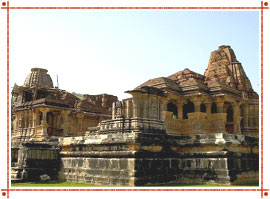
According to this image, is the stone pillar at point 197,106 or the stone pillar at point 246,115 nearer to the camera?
the stone pillar at point 197,106

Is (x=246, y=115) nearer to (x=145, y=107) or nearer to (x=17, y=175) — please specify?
(x=145, y=107)

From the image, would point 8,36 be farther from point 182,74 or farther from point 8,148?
point 182,74

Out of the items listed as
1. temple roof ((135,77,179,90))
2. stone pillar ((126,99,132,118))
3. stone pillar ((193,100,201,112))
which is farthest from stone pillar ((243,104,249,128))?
stone pillar ((126,99,132,118))

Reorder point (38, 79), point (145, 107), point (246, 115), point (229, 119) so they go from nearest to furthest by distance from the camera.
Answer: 1. point (145, 107)
2. point (229, 119)
3. point (246, 115)
4. point (38, 79)

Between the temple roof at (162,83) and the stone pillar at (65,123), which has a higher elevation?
the temple roof at (162,83)

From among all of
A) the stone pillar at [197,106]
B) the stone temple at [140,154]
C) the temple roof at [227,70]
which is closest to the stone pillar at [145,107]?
the stone temple at [140,154]

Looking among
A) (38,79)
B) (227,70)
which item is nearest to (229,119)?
(227,70)

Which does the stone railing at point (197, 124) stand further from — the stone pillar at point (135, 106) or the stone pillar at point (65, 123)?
the stone pillar at point (65, 123)

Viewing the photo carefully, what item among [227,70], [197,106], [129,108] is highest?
[227,70]

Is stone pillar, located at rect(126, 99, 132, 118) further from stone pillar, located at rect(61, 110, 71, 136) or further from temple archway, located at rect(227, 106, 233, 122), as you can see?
temple archway, located at rect(227, 106, 233, 122)

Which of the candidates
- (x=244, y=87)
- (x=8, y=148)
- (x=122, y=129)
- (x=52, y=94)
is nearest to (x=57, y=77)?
(x=52, y=94)

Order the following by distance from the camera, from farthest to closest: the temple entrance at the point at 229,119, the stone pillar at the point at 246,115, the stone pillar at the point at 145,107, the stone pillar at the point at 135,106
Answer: the stone pillar at the point at 246,115, the temple entrance at the point at 229,119, the stone pillar at the point at 145,107, the stone pillar at the point at 135,106

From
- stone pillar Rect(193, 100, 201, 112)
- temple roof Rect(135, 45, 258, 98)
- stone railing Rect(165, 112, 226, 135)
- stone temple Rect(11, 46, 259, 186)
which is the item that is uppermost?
temple roof Rect(135, 45, 258, 98)

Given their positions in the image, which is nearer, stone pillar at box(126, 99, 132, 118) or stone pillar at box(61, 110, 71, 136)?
stone pillar at box(126, 99, 132, 118)
